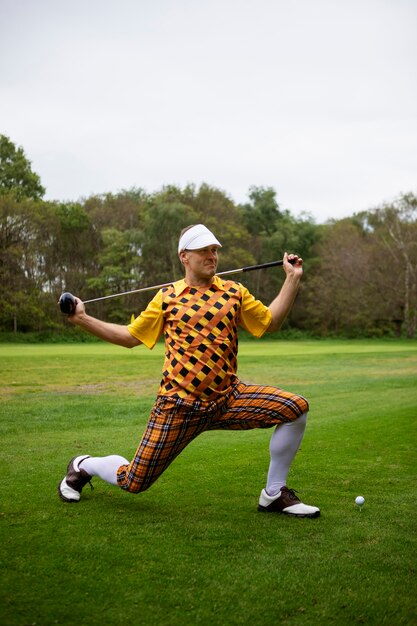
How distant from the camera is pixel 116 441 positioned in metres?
8.70

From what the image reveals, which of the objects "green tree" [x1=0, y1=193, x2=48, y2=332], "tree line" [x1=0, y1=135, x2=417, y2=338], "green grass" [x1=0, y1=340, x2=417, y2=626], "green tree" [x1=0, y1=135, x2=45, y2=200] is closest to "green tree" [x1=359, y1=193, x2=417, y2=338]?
"tree line" [x1=0, y1=135, x2=417, y2=338]

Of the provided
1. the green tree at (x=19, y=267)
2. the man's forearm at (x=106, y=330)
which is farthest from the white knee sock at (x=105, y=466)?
the green tree at (x=19, y=267)

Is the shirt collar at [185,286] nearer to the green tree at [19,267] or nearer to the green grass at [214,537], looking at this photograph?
the green grass at [214,537]

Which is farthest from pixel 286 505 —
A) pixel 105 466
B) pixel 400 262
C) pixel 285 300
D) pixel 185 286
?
pixel 400 262

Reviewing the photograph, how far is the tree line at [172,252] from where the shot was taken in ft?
186

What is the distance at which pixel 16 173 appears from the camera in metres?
63.8

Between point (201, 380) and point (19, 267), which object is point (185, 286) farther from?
point (19, 267)

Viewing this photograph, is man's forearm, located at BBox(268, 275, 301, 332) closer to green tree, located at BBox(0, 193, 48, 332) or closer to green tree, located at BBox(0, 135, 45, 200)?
green tree, located at BBox(0, 193, 48, 332)

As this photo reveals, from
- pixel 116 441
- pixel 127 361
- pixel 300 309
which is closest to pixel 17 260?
pixel 300 309

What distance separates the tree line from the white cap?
50.4 m

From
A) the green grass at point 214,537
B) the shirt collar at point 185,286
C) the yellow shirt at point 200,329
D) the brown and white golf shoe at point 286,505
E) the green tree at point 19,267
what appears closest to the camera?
the green grass at point 214,537

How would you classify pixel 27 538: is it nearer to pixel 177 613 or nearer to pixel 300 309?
pixel 177 613

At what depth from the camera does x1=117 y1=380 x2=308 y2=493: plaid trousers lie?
5.15 metres

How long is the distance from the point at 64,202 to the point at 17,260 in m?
13.5
